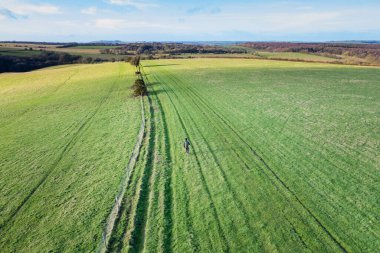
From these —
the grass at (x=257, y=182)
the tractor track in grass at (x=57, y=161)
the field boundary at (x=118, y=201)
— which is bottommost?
the tractor track in grass at (x=57, y=161)

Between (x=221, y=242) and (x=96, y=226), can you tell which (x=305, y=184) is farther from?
(x=96, y=226)

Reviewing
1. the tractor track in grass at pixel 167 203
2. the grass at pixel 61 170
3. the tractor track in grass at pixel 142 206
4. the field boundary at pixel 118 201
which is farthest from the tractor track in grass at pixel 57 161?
the tractor track in grass at pixel 167 203

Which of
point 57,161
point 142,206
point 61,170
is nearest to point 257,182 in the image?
point 142,206

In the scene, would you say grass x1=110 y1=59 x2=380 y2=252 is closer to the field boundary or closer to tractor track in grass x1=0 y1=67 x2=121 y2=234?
the field boundary

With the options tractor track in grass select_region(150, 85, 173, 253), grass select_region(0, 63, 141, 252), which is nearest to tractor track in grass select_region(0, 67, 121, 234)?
grass select_region(0, 63, 141, 252)

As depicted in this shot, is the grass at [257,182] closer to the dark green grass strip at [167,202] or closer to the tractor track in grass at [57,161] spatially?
the dark green grass strip at [167,202]

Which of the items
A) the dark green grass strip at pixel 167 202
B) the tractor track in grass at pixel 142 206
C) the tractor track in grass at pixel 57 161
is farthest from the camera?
the tractor track in grass at pixel 57 161

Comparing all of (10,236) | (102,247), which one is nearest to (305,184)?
(102,247)
